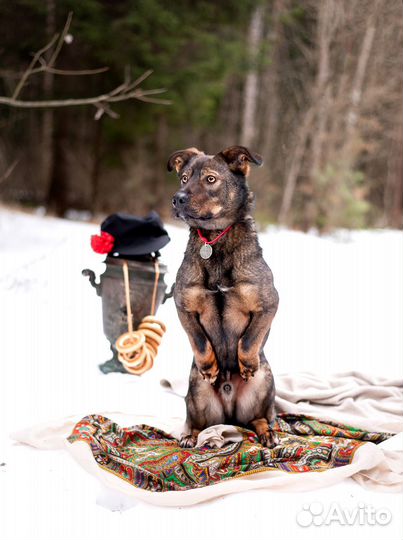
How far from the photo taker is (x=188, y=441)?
2990 mm

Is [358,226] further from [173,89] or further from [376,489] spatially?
[376,489]

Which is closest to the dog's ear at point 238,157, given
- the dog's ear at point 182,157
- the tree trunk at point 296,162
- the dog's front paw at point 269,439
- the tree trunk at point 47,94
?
the dog's ear at point 182,157

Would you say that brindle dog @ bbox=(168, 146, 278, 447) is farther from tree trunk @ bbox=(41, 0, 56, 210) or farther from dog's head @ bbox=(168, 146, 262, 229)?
tree trunk @ bbox=(41, 0, 56, 210)

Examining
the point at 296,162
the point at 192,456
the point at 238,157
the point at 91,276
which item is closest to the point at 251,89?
the point at 296,162

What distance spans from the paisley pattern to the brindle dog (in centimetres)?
13

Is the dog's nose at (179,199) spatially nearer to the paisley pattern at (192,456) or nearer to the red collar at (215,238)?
the red collar at (215,238)

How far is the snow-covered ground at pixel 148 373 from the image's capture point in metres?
2.41

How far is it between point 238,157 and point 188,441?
1.43 meters

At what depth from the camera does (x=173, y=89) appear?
1177cm

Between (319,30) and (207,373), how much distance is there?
36.1ft

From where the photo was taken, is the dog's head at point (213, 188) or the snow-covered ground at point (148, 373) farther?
the dog's head at point (213, 188)

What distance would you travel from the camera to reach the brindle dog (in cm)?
274

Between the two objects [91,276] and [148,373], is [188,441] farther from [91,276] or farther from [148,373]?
[91,276]

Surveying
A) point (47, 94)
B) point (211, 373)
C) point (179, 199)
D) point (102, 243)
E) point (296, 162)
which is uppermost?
point (47, 94)
